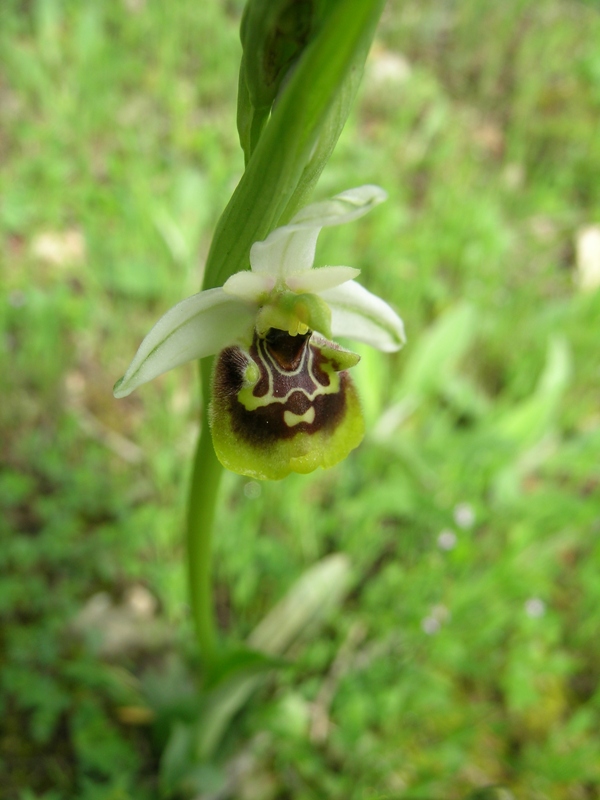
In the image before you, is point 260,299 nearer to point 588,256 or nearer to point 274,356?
point 274,356

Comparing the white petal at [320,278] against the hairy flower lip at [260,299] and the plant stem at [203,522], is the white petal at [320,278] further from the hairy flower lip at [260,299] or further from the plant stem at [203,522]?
the plant stem at [203,522]

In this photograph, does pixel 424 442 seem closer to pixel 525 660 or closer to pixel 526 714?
pixel 525 660

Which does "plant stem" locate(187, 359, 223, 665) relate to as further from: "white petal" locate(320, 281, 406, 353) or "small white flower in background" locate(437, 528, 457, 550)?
"small white flower in background" locate(437, 528, 457, 550)

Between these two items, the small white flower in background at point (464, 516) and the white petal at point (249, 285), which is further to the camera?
the small white flower in background at point (464, 516)

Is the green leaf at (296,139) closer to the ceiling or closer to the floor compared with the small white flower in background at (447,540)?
closer to the ceiling

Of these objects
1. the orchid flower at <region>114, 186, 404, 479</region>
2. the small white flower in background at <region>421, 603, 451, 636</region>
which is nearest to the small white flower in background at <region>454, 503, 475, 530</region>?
the small white flower in background at <region>421, 603, 451, 636</region>

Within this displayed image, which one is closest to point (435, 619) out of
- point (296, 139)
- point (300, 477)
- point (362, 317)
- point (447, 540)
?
point (447, 540)

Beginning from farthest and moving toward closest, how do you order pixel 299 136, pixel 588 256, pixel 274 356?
pixel 588 256
pixel 274 356
pixel 299 136

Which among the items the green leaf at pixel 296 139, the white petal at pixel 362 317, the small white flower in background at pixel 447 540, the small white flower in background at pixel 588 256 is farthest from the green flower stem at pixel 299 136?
the small white flower in background at pixel 588 256
